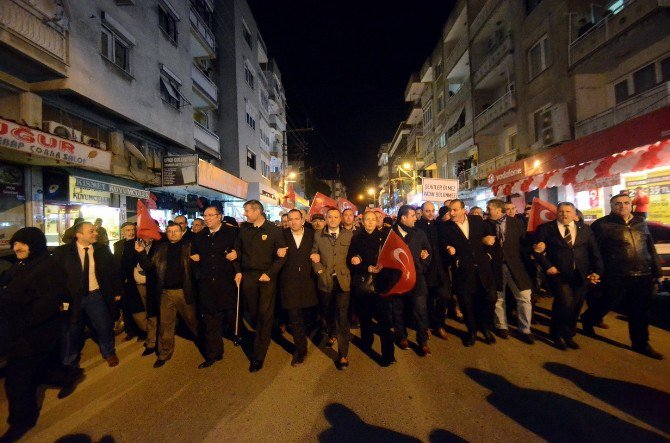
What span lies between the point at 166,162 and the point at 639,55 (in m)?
16.9

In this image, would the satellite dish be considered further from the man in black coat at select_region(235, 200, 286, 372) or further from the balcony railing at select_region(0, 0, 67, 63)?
the man in black coat at select_region(235, 200, 286, 372)

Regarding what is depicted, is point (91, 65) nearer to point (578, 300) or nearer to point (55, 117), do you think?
point (55, 117)

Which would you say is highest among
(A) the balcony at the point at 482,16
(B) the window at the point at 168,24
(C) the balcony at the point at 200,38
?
(A) the balcony at the point at 482,16

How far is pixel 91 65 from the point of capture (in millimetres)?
10070

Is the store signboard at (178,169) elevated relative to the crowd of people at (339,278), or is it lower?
elevated

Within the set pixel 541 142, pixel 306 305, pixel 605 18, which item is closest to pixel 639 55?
pixel 605 18

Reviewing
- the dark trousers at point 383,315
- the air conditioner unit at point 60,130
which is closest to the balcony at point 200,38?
the air conditioner unit at point 60,130

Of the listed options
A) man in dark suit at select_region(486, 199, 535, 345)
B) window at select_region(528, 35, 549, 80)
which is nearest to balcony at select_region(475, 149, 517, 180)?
window at select_region(528, 35, 549, 80)

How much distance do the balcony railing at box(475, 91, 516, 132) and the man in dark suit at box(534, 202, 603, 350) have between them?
14.3 metres

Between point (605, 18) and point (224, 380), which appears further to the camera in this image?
point (605, 18)

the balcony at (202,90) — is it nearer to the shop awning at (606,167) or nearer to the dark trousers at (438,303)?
the shop awning at (606,167)

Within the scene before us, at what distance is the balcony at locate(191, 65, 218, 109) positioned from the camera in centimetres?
1823

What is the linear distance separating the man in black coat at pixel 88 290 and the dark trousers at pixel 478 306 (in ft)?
16.8

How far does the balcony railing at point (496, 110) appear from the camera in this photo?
17000mm
